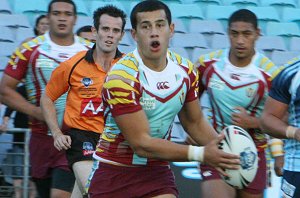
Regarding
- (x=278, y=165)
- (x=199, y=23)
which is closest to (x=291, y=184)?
(x=278, y=165)

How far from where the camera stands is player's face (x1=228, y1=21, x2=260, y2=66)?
724 cm

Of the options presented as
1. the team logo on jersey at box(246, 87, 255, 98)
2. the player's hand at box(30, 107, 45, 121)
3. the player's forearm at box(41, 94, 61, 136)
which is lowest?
the player's hand at box(30, 107, 45, 121)

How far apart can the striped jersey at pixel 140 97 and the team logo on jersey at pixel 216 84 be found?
175cm

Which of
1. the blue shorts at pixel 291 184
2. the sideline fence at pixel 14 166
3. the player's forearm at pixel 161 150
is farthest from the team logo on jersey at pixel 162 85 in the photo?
the sideline fence at pixel 14 166

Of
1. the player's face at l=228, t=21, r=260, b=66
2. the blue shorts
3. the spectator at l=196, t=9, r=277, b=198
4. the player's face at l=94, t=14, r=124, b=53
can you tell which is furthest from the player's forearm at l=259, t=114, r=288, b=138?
the player's face at l=94, t=14, r=124, b=53

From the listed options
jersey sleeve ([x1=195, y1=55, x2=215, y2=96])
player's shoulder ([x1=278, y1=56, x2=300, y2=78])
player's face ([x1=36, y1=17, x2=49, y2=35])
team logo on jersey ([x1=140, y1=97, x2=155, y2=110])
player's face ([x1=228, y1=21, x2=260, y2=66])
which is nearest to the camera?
team logo on jersey ([x1=140, y1=97, x2=155, y2=110])

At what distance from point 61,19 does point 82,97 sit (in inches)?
41.0

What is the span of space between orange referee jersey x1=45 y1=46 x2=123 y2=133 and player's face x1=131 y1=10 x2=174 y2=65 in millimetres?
1869

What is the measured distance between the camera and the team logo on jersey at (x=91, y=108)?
23.5 feet

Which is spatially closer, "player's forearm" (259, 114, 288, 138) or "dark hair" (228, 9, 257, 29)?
"player's forearm" (259, 114, 288, 138)

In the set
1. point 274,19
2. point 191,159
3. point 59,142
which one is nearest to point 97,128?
point 59,142

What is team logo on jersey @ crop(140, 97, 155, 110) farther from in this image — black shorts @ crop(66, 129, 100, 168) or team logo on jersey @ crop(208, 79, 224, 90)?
team logo on jersey @ crop(208, 79, 224, 90)

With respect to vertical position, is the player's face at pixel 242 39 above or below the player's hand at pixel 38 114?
above

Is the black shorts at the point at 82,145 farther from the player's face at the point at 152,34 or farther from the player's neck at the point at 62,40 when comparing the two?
the player's face at the point at 152,34
